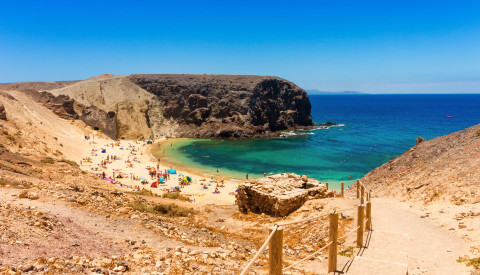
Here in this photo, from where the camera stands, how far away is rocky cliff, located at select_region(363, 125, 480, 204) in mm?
14281

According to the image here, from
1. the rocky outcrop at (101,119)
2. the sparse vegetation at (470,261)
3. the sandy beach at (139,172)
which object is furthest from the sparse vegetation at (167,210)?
the rocky outcrop at (101,119)

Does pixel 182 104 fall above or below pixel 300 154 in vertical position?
above

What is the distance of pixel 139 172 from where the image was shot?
121 ft

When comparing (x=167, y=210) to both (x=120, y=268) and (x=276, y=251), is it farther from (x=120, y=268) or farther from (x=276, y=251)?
(x=276, y=251)

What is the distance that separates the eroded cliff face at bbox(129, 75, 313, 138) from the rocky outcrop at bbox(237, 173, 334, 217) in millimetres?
50822

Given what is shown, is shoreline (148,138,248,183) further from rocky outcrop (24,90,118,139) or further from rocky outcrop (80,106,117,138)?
rocky outcrop (24,90,118,139)

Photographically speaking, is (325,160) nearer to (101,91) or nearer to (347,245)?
(347,245)

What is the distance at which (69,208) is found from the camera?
9992mm

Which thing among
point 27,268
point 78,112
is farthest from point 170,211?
point 78,112

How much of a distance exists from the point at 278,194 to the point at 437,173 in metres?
10.4

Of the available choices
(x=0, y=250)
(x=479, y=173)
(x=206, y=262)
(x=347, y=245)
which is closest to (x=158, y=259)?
(x=206, y=262)

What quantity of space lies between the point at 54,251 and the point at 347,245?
7.80 metres

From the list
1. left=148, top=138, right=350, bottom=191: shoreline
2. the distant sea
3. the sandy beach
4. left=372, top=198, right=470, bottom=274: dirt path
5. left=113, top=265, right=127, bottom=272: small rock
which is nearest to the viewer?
left=113, top=265, right=127, bottom=272: small rock

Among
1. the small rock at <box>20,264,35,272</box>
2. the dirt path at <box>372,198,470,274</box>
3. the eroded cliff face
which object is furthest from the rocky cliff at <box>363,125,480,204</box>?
the eroded cliff face
